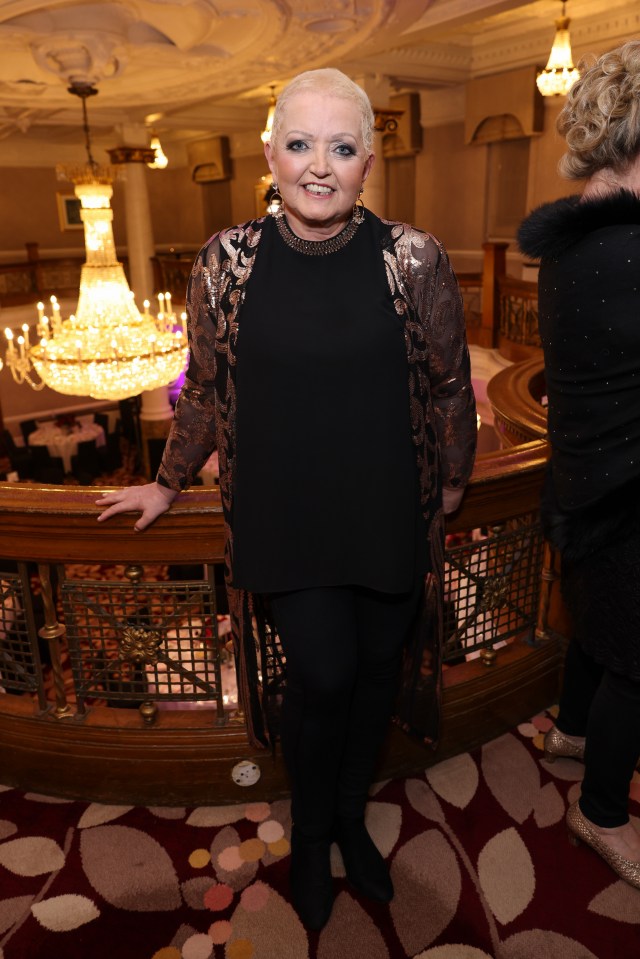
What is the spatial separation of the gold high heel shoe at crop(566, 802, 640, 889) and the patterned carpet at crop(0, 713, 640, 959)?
32mm

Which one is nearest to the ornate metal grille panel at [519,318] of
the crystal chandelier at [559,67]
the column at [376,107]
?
the column at [376,107]

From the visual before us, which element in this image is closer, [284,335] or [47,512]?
[284,335]

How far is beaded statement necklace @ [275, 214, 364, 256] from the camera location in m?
1.45

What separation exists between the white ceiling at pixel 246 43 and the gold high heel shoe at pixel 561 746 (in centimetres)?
535

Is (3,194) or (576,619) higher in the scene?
(3,194)

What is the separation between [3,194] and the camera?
1708 centimetres

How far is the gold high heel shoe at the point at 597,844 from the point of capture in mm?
1787

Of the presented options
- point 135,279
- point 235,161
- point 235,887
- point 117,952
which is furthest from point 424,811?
point 235,161

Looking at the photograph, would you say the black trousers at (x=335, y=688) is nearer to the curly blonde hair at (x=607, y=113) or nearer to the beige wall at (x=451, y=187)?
the curly blonde hair at (x=607, y=113)

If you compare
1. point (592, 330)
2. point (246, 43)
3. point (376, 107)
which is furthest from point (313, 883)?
point (376, 107)

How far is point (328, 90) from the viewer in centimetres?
137

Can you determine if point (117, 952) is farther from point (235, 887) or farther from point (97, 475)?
point (97, 475)

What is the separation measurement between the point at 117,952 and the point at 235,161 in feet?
59.4

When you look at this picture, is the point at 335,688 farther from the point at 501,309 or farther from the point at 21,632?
the point at 501,309
